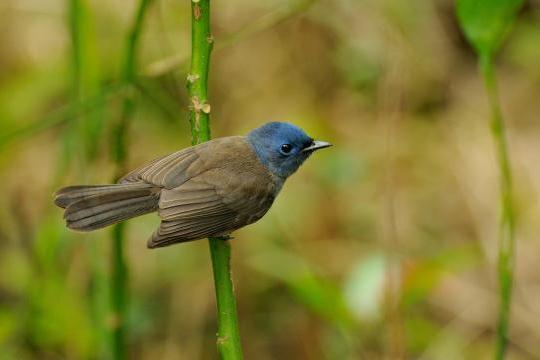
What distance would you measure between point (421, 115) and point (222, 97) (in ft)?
5.82

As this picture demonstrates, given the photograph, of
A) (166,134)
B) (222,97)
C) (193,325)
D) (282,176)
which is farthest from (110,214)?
(222,97)

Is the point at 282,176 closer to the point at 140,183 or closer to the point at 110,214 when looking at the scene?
the point at 140,183

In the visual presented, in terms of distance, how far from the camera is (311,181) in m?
6.18

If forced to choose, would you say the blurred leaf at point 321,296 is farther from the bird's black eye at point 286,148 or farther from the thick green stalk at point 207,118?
the thick green stalk at point 207,118

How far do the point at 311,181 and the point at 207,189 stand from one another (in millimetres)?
3146

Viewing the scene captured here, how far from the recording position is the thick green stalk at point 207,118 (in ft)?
7.41

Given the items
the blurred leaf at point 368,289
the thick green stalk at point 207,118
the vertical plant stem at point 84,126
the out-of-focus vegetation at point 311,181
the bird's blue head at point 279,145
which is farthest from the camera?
the out-of-focus vegetation at point 311,181

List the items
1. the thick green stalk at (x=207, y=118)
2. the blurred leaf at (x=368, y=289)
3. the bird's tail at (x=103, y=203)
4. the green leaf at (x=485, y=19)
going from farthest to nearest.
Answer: the blurred leaf at (x=368, y=289), the bird's tail at (x=103, y=203), the green leaf at (x=485, y=19), the thick green stalk at (x=207, y=118)

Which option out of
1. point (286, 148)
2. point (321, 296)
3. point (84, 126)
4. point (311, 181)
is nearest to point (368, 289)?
point (321, 296)

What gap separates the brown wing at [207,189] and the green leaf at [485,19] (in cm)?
98

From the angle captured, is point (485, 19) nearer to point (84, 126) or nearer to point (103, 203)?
point (103, 203)

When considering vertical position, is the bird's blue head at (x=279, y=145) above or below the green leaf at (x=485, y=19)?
below

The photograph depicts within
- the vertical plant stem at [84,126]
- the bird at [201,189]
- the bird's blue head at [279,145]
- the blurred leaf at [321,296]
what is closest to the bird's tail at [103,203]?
the bird at [201,189]

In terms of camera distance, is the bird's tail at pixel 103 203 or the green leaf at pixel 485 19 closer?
the green leaf at pixel 485 19
